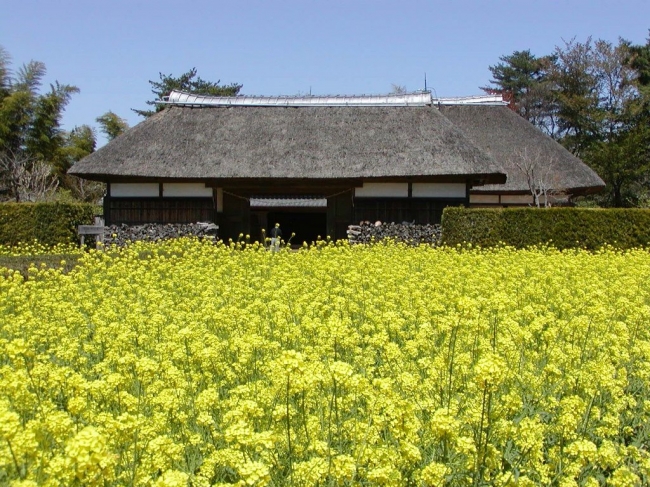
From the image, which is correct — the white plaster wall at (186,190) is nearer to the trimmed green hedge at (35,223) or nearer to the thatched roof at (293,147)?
the thatched roof at (293,147)

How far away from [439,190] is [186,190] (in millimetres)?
6712

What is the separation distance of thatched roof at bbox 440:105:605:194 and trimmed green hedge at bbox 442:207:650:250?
5975 millimetres

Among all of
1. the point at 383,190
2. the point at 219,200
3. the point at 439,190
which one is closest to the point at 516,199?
the point at 439,190

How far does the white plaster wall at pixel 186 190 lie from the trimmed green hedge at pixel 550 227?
21.4 feet

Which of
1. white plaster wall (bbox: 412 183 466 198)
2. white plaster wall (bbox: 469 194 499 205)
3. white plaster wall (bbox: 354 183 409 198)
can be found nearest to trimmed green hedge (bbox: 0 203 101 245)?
white plaster wall (bbox: 354 183 409 198)

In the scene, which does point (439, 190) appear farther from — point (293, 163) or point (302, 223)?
point (302, 223)

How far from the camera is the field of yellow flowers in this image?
2488 mm

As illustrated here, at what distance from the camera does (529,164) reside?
2062 centimetres

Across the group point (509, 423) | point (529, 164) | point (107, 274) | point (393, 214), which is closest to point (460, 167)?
point (393, 214)

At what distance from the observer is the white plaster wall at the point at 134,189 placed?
17.7m

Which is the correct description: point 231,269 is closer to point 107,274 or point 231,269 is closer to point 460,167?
point 107,274

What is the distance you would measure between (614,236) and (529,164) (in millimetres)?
6578

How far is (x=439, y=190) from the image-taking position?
17234 millimetres

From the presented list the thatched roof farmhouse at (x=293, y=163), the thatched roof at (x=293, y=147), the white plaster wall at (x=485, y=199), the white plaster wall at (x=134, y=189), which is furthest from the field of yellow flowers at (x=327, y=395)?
the white plaster wall at (x=485, y=199)
